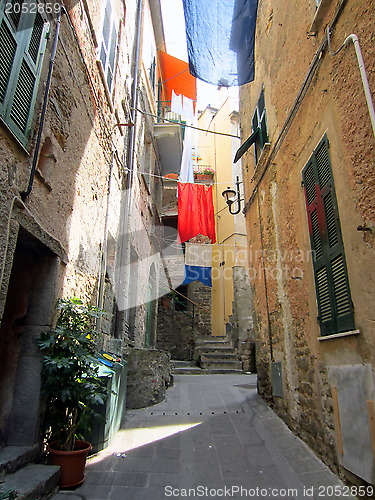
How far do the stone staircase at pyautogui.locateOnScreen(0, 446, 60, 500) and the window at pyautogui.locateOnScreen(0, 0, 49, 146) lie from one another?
2488 mm

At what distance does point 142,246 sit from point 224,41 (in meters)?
5.03

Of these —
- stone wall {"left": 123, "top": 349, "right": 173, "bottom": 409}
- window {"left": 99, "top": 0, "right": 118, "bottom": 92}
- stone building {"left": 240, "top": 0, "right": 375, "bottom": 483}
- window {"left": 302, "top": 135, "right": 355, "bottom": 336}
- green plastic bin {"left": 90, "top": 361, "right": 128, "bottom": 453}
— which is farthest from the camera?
window {"left": 99, "top": 0, "right": 118, "bottom": 92}

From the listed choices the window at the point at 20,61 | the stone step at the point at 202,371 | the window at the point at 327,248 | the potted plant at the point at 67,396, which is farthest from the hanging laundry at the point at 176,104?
the potted plant at the point at 67,396

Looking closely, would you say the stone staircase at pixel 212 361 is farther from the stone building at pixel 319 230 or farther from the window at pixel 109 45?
the window at pixel 109 45

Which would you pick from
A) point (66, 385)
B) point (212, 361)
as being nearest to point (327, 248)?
point (66, 385)

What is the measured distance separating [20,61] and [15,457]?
3137 mm

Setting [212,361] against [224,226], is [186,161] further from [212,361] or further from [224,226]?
[212,361]

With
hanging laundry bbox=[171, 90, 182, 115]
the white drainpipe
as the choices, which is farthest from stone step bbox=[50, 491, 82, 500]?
hanging laundry bbox=[171, 90, 182, 115]

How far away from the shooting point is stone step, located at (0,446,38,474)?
248 centimetres

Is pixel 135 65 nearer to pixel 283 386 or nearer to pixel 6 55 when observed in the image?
pixel 6 55

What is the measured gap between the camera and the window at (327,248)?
306 cm

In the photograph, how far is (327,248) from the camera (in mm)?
3385

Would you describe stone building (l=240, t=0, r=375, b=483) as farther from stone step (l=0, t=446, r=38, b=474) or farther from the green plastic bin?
stone step (l=0, t=446, r=38, b=474)

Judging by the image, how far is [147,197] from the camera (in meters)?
9.59
